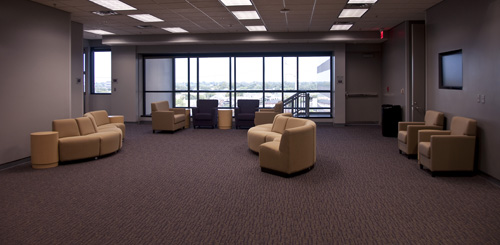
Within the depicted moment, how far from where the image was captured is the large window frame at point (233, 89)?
14180 mm

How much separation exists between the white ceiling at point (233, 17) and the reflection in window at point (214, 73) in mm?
2032

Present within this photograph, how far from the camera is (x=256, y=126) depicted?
357 inches

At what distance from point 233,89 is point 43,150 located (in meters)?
8.63

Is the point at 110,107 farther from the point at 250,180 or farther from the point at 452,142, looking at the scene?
the point at 452,142

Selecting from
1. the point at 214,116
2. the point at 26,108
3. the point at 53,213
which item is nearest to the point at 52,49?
the point at 26,108

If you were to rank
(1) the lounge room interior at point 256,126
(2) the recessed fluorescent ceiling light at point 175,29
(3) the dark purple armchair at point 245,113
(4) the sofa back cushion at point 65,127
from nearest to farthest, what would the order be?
1. (1) the lounge room interior at point 256,126
2. (4) the sofa back cushion at point 65,127
3. (2) the recessed fluorescent ceiling light at point 175,29
4. (3) the dark purple armchair at point 245,113

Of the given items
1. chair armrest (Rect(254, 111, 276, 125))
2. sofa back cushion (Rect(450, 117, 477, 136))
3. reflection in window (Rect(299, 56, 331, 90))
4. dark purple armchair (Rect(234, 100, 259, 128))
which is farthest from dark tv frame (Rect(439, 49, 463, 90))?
reflection in window (Rect(299, 56, 331, 90))

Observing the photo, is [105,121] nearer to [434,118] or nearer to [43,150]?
[43,150]

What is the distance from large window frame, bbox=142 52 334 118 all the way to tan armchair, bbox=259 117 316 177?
7965 millimetres

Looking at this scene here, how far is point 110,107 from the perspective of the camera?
48.2 feet

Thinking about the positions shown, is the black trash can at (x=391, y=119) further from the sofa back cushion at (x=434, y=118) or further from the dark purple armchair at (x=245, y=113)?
the dark purple armchair at (x=245, y=113)

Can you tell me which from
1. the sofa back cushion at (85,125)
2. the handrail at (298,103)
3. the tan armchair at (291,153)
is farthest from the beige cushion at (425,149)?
the handrail at (298,103)

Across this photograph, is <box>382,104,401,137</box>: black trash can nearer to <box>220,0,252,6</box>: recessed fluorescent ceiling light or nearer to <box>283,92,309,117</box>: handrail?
<box>283,92,309,117</box>: handrail

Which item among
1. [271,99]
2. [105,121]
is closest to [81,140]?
[105,121]
